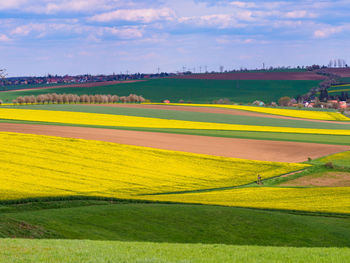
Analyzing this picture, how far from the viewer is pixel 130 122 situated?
8281 cm

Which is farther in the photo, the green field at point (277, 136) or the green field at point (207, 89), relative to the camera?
the green field at point (207, 89)

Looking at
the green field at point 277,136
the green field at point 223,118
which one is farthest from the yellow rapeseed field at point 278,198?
the green field at point 223,118

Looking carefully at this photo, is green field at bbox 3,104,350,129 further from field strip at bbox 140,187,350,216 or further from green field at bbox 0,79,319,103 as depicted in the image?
green field at bbox 0,79,319,103

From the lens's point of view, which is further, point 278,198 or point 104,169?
point 104,169

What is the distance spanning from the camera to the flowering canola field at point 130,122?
7812 cm

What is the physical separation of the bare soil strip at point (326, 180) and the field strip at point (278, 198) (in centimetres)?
344

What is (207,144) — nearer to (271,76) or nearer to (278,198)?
(278,198)

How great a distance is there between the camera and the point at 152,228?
24328 millimetres

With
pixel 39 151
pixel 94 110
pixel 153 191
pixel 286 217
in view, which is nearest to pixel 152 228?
pixel 286 217

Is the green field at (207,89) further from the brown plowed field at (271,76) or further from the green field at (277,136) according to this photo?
the green field at (277,136)

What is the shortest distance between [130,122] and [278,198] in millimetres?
50298

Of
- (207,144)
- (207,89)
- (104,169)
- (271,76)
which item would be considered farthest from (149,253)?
(271,76)

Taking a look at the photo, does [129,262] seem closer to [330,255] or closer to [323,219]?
[330,255]

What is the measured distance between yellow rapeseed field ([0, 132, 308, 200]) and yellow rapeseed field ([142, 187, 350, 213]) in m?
3.01
